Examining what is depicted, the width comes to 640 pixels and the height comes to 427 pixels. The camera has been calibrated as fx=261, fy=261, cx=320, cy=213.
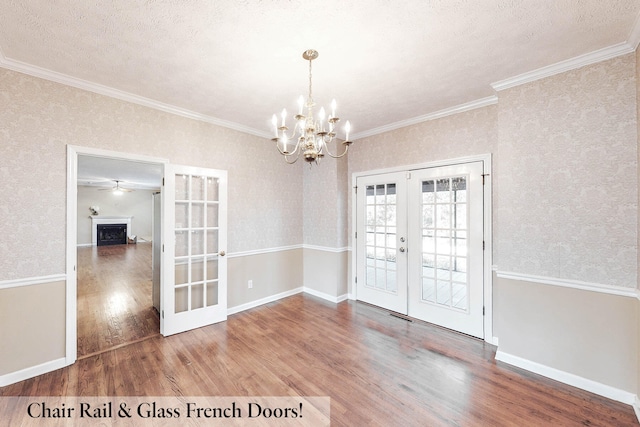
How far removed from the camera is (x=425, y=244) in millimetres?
3504

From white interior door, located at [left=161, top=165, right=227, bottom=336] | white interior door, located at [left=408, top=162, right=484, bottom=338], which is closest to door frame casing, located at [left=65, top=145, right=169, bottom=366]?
white interior door, located at [left=161, top=165, right=227, bottom=336]

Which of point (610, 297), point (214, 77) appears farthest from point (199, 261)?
point (610, 297)

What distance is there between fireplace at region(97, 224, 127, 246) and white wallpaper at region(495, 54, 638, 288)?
1357 centimetres

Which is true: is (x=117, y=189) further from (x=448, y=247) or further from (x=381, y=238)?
(x=448, y=247)

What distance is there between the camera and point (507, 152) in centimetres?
258

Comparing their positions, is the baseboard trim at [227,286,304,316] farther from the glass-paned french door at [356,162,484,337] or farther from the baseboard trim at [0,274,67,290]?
the baseboard trim at [0,274,67,290]

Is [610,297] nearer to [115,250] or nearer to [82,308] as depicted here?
[82,308]

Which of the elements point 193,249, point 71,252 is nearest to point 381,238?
point 193,249

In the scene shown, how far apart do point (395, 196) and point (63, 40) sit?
371 centimetres

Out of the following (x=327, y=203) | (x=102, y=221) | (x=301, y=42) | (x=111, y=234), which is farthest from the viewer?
(x=111, y=234)

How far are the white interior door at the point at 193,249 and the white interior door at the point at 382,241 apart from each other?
6.90 feet

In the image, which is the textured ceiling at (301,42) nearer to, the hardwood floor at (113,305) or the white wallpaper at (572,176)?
the white wallpaper at (572,176)

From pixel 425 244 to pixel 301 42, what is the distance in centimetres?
277

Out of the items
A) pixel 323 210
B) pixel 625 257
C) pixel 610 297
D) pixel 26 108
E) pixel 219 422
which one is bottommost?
pixel 219 422
